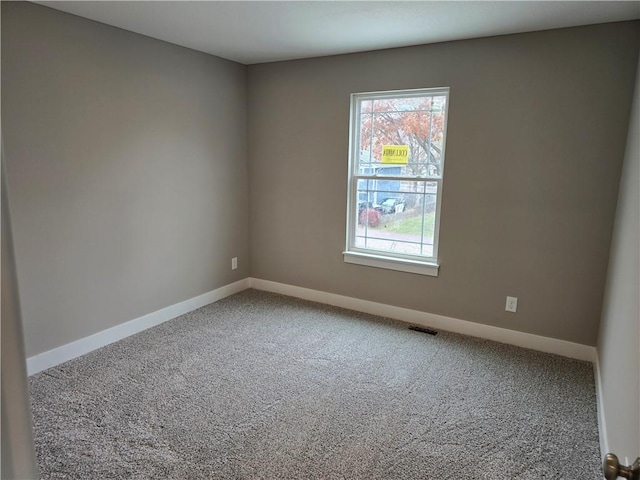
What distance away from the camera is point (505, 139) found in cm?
304

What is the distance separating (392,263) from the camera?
3.66 metres

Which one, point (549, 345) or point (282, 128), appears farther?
point (282, 128)

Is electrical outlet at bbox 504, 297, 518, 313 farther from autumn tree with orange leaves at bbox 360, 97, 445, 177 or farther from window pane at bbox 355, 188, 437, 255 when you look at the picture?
autumn tree with orange leaves at bbox 360, 97, 445, 177

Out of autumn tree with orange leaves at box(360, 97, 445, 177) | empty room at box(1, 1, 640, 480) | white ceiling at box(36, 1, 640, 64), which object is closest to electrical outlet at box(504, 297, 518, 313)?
empty room at box(1, 1, 640, 480)

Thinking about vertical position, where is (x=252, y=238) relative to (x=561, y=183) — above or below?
below

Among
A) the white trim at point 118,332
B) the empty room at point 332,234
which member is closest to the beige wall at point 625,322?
the empty room at point 332,234

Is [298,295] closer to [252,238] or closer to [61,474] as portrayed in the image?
[252,238]

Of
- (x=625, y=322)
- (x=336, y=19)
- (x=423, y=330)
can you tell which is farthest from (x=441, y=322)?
(x=336, y=19)

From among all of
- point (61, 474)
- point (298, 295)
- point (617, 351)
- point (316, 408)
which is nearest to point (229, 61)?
point (298, 295)

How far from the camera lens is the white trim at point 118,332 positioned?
2.73 m

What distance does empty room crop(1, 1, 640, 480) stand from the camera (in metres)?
2.12

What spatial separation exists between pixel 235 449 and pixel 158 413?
56cm

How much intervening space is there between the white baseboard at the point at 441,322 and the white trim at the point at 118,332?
613 millimetres

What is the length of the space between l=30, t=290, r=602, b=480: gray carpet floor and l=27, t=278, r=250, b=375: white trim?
69 mm
